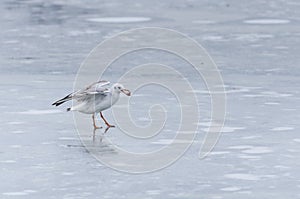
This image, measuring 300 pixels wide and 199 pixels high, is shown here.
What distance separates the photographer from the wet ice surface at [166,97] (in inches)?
295

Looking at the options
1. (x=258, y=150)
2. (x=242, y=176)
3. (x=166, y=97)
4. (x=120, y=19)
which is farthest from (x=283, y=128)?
(x=120, y=19)

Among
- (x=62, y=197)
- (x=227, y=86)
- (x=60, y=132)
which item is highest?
(x=227, y=86)

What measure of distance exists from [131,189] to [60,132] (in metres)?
2.08

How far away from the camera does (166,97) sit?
1084cm

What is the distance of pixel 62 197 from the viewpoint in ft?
23.2

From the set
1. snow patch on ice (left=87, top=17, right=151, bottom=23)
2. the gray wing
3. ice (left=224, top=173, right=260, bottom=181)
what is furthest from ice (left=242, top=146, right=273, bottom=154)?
snow patch on ice (left=87, top=17, right=151, bottom=23)

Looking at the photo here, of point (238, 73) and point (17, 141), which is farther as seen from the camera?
point (238, 73)

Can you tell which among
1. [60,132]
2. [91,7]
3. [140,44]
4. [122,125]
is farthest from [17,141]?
[91,7]

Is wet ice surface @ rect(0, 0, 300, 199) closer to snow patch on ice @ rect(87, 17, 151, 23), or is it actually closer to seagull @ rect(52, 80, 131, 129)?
snow patch on ice @ rect(87, 17, 151, 23)

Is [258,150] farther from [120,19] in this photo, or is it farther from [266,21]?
[120,19]

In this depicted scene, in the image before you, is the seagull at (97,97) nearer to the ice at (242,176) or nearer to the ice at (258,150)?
the ice at (258,150)

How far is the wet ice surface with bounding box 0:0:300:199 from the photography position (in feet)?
24.6

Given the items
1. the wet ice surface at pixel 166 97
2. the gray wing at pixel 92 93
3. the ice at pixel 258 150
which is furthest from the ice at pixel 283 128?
the gray wing at pixel 92 93

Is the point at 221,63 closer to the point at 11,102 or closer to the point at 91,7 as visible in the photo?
the point at 11,102
